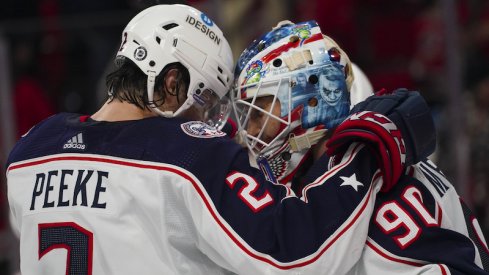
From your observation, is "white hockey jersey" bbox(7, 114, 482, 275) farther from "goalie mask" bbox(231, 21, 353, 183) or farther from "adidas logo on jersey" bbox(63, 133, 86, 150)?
"goalie mask" bbox(231, 21, 353, 183)

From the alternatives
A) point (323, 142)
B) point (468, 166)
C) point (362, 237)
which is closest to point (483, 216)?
point (468, 166)

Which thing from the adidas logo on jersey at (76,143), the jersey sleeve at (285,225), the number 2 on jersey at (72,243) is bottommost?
the number 2 on jersey at (72,243)

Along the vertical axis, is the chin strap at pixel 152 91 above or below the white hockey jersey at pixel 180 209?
above

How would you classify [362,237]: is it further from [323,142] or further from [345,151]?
[323,142]

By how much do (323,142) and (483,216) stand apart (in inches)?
98.0

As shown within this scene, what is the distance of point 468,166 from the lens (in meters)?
5.33

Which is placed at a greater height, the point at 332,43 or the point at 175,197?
the point at 332,43

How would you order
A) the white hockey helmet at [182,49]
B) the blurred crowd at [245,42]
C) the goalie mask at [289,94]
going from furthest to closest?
the blurred crowd at [245,42] → the goalie mask at [289,94] → the white hockey helmet at [182,49]

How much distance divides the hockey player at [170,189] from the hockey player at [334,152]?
5cm

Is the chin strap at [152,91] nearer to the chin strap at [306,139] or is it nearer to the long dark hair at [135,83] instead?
the long dark hair at [135,83]

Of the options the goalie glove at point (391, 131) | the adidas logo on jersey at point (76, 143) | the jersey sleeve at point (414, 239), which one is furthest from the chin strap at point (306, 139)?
the adidas logo on jersey at point (76, 143)

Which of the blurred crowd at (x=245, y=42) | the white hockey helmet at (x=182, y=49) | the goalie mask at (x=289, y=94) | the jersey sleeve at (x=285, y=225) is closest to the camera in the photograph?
the jersey sleeve at (x=285, y=225)

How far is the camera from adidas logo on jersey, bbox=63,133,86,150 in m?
2.88

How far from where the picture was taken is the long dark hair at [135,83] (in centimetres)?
292
